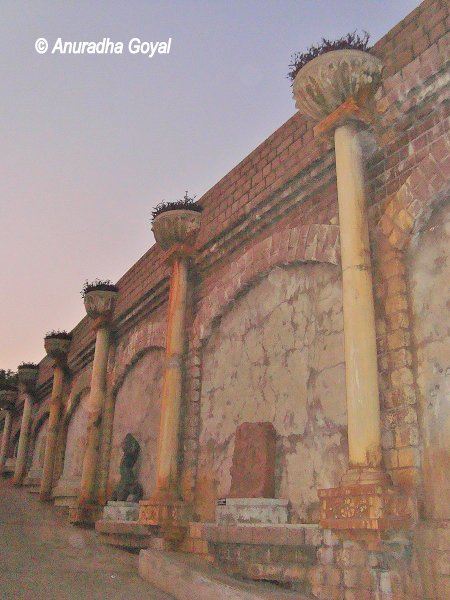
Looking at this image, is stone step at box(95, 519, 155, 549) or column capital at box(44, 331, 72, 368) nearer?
stone step at box(95, 519, 155, 549)

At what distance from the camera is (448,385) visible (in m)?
3.92

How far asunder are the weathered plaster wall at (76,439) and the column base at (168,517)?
17.4 ft

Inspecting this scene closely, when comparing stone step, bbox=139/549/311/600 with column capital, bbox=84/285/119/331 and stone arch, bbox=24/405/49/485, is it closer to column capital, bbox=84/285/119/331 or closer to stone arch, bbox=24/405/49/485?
column capital, bbox=84/285/119/331

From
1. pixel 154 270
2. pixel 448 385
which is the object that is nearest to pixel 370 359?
pixel 448 385

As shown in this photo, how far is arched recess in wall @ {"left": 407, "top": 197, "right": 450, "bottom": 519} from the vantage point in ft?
12.5

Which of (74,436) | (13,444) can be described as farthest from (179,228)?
(13,444)

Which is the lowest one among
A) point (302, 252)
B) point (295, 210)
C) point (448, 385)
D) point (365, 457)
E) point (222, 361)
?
point (365, 457)

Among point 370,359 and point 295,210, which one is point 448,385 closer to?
point 370,359

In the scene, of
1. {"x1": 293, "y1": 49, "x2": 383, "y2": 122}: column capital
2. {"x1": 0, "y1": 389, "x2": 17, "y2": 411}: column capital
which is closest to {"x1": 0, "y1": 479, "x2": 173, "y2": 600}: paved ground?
{"x1": 293, "y1": 49, "x2": 383, "y2": 122}: column capital

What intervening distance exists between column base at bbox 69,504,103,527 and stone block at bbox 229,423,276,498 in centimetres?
429

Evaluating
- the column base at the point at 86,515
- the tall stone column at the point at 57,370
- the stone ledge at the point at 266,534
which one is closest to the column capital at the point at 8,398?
the tall stone column at the point at 57,370

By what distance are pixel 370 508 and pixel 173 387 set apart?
374 cm

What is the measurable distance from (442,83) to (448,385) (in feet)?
7.51

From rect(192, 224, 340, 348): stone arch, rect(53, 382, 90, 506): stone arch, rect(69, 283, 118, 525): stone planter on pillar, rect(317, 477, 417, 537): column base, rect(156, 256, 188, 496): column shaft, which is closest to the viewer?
rect(317, 477, 417, 537): column base
